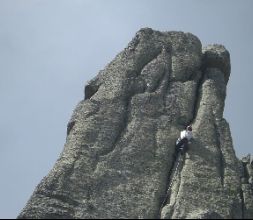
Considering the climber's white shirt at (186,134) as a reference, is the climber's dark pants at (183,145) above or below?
below

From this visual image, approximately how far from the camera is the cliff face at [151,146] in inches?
1966

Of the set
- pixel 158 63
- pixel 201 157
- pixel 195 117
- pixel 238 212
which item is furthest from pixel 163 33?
pixel 238 212

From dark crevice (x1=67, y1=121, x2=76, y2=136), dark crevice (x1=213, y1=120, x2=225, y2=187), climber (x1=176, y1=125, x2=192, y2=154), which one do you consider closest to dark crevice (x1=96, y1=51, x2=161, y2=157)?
dark crevice (x1=67, y1=121, x2=76, y2=136)

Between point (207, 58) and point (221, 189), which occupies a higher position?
point (207, 58)

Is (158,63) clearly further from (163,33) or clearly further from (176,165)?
(176,165)

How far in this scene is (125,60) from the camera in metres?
62.0

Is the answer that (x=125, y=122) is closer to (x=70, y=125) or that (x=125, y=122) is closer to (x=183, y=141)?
(x=70, y=125)

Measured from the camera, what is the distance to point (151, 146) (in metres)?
54.8

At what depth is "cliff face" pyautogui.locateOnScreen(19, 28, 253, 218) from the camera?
49.9 m

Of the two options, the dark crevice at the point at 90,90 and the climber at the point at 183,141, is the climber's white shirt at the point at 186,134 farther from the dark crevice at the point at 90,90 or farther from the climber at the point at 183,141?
the dark crevice at the point at 90,90

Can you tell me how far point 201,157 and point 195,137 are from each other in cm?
220

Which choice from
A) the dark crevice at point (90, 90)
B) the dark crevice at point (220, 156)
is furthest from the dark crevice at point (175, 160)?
the dark crevice at point (90, 90)

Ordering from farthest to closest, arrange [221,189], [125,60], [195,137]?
[125,60], [195,137], [221,189]

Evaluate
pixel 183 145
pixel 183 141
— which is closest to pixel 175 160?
pixel 183 145
